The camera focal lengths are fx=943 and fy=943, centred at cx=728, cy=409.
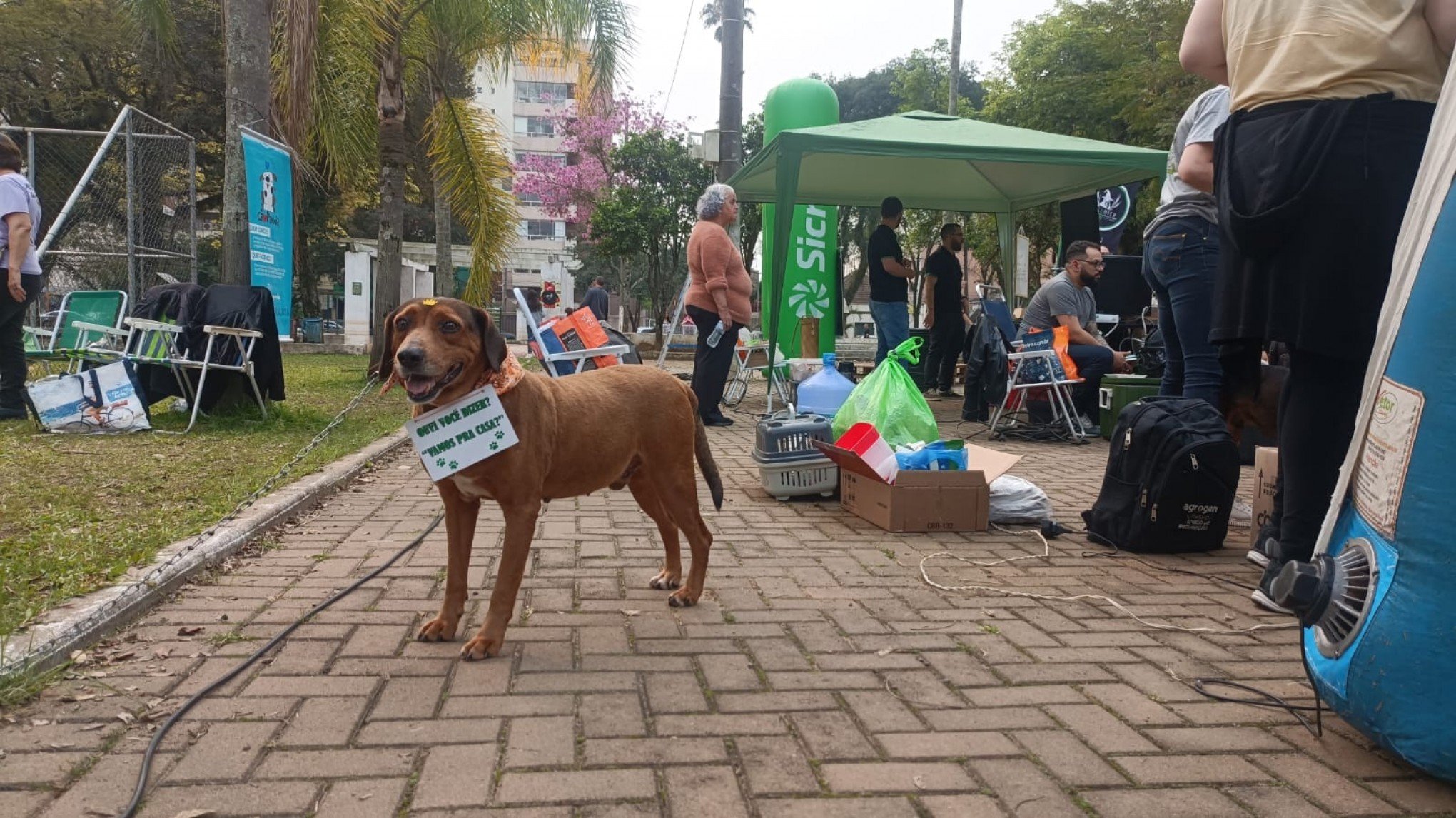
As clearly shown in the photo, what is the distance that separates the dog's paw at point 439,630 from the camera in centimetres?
306

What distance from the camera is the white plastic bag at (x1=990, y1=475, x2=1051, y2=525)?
199 inches

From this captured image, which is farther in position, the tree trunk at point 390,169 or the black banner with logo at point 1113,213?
the black banner with logo at point 1113,213

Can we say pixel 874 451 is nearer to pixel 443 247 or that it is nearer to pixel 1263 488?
pixel 1263 488

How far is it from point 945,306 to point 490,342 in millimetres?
9171

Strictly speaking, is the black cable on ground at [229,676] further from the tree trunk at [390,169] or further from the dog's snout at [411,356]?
the tree trunk at [390,169]

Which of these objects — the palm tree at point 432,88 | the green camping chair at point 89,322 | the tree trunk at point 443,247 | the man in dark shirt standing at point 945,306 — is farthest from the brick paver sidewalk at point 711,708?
the tree trunk at point 443,247

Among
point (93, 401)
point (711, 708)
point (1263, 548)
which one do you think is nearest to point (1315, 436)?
point (1263, 548)

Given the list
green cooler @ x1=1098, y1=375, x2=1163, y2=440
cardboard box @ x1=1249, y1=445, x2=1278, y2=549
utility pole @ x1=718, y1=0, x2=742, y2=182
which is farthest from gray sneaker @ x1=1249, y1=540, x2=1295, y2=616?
utility pole @ x1=718, y1=0, x2=742, y2=182

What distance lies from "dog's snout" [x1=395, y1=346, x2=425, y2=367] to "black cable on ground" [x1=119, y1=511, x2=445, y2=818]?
3.28 feet

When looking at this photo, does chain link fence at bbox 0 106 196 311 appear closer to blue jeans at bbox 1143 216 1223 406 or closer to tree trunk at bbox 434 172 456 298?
tree trunk at bbox 434 172 456 298

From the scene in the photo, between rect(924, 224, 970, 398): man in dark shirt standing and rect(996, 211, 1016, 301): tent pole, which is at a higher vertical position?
rect(996, 211, 1016, 301): tent pole

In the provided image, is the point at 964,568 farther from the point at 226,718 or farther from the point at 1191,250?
the point at 226,718

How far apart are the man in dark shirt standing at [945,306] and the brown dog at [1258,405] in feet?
19.2

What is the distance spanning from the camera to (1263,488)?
4406 millimetres
